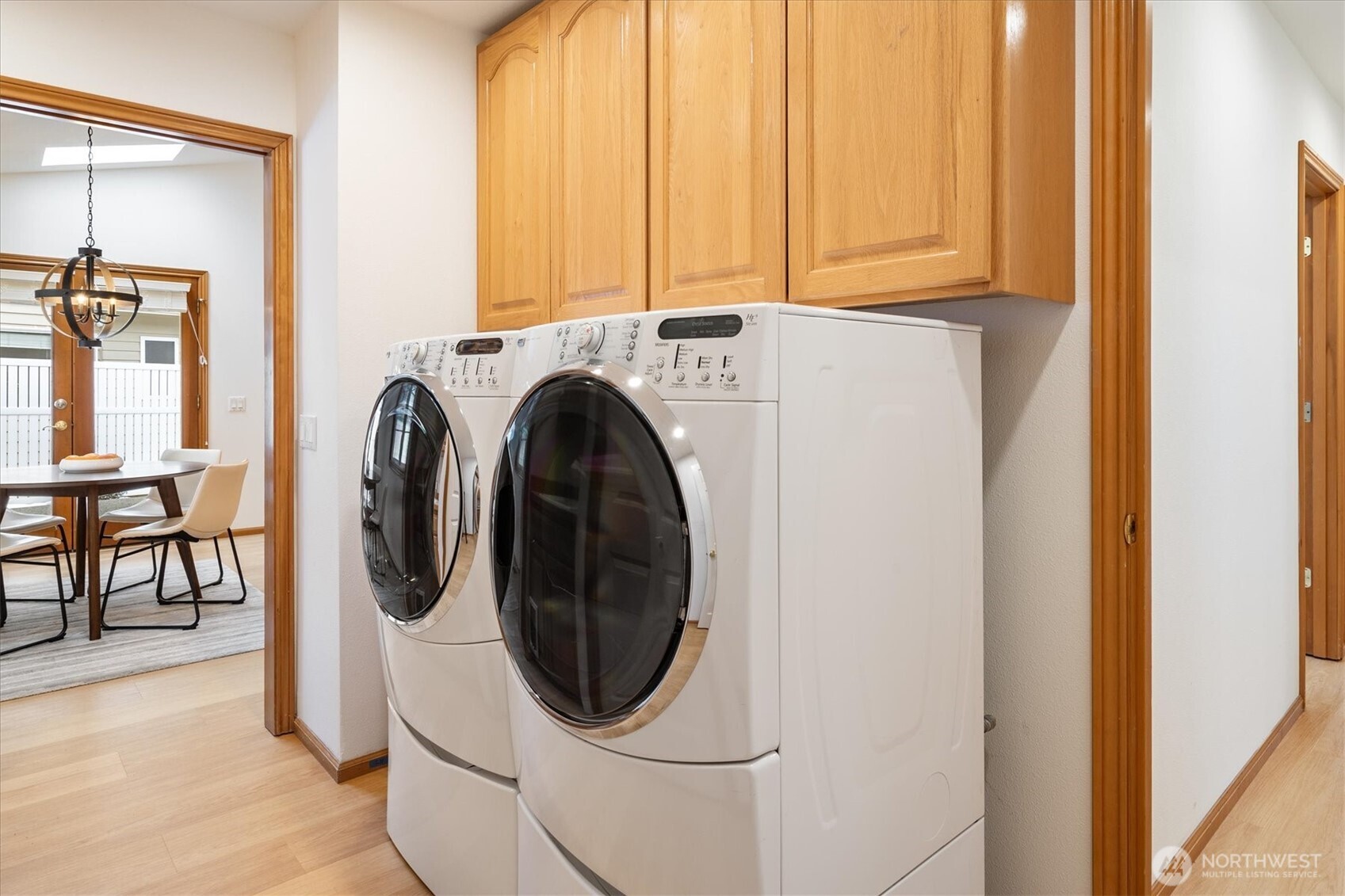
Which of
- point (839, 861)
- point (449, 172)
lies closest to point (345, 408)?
point (449, 172)

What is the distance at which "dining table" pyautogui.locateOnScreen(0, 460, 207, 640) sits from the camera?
362cm

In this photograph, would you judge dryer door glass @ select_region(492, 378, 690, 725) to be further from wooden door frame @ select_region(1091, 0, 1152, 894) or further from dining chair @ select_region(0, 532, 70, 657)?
dining chair @ select_region(0, 532, 70, 657)

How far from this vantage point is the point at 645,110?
1.92 meters

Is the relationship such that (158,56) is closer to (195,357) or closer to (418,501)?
(418,501)

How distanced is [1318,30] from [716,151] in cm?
232

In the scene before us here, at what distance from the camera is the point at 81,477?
3.83 meters

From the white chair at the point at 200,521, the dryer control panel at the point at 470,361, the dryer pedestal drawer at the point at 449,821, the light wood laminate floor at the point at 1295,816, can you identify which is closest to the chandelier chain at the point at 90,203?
the white chair at the point at 200,521

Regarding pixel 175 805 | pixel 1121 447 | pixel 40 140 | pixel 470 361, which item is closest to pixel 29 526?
pixel 40 140

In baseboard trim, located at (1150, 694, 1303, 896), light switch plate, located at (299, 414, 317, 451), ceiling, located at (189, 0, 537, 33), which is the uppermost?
ceiling, located at (189, 0, 537, 33)

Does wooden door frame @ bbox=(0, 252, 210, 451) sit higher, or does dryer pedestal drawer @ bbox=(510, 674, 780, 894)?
wooden door frame @ bbox=(0, 252, 210, 451)

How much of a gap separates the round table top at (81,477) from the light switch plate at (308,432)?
1.95 meters

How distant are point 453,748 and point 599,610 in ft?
2.51

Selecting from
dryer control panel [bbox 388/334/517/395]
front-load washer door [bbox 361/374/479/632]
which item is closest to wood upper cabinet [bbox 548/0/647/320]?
dryer control panel [bbox 388/334/517/395]

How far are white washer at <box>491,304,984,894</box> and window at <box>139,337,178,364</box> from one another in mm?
6226
